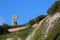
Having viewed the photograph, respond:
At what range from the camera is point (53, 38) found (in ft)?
59.9

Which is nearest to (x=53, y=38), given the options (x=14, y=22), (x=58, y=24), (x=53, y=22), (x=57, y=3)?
(x=58, y=24)

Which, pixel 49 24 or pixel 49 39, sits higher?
pixel 49 24

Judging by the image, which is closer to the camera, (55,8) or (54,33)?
(54,33)

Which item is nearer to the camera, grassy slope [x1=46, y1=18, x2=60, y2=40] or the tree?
grassy slope [x1=46, y1=18, x2=60, y2=40]

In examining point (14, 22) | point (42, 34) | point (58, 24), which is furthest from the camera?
point (14, 22)

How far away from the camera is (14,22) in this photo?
46250mm

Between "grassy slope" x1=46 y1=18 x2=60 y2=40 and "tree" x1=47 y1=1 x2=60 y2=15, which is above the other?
"tree" x1=47 y1=1 x2=60 y2=15

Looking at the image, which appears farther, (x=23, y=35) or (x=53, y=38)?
(x=23, y=35)

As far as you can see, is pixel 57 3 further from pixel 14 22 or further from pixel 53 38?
pixel 14 22

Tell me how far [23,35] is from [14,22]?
63.3 ft

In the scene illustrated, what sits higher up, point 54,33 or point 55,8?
point 55,8

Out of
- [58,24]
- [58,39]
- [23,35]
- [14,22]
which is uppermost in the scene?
[14,22]

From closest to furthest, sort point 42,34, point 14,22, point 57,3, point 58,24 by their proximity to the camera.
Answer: point 58,24
point 42,34
point 57,3
point 14,22

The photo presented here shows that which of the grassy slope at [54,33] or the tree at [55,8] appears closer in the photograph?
the grassy slope at [54,33]
